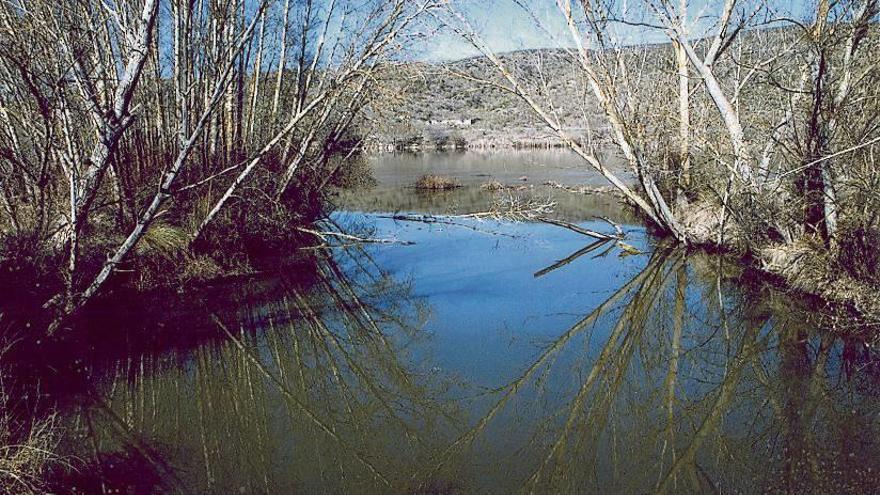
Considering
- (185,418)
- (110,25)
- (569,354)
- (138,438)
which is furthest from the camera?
(110,25)

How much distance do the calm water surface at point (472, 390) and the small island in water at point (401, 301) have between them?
0.03m

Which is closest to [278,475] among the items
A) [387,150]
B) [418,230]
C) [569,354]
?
[569,354]

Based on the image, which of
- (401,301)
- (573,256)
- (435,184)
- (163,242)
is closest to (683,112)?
(573,256)

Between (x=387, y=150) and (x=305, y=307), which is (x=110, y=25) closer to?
(x=305, y=307)

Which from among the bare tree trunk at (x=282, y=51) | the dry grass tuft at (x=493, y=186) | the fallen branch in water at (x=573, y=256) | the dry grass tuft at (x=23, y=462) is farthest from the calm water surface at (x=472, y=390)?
the dry grass tuft at (x=493, y=186)

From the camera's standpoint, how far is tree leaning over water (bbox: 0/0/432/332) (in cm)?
578

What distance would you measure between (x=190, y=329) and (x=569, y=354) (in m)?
4.46

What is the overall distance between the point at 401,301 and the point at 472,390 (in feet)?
10.5

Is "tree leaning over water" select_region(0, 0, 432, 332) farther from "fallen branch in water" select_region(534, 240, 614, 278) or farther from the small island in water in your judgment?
"fallen branch in water" select_region(534, 240, 614, 278)

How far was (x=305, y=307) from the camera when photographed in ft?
28.5

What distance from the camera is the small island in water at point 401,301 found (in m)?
4.67

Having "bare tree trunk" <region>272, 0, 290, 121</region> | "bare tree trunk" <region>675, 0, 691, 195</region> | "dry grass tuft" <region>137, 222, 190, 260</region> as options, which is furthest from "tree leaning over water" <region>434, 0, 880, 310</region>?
"dry grass tuft" <region>137, 222, 190, 260</region>

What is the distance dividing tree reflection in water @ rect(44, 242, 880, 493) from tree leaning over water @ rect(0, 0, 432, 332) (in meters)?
1.85

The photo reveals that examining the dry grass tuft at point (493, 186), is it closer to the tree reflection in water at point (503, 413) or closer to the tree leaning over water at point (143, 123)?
the tree leaning over water at point (143, 123)
